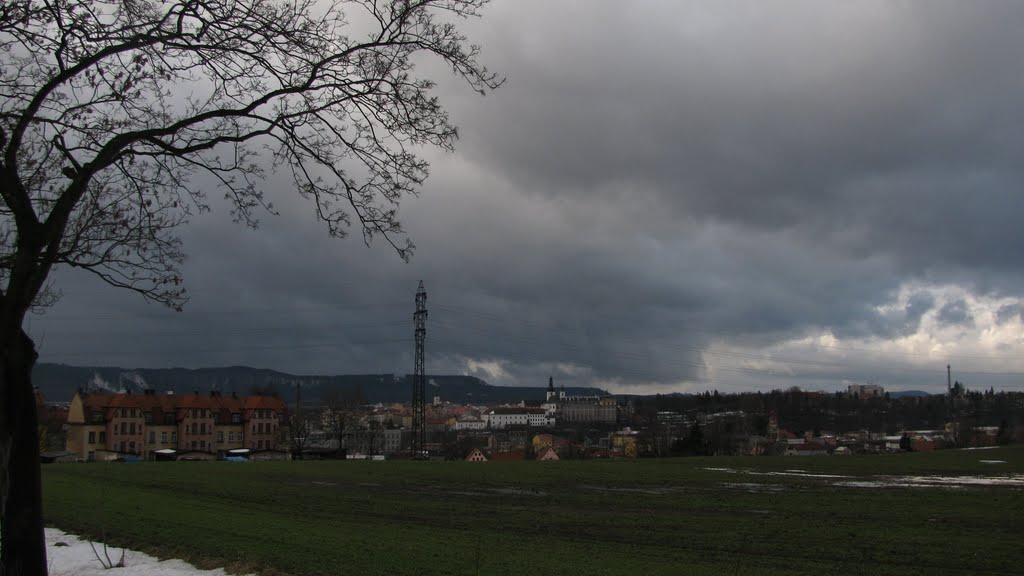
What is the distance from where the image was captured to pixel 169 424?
10581 cm

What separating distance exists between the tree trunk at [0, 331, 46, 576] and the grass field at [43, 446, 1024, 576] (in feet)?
14.2

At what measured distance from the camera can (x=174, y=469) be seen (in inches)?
2003

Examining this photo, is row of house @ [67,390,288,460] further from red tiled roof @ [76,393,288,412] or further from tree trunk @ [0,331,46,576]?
tree trunk @ [0,331,46,576]

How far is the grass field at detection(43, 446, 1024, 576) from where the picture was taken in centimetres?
1706

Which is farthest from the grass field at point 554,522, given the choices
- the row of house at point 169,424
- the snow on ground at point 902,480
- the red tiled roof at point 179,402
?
the red tiled roof at point 179,402

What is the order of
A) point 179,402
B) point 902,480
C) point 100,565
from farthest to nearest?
point 179,402 → point 902,480 → point 100,565

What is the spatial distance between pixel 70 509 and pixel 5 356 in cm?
1740

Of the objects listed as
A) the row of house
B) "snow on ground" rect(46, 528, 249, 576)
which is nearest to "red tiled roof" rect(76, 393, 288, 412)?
the row of house

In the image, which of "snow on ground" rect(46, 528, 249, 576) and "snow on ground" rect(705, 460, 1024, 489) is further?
"snow on ground" rect(705, 460, 1024, 489)

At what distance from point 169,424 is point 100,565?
97591 mm

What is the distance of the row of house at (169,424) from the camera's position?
99.1 meters

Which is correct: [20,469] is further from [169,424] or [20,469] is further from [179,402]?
[179,402]

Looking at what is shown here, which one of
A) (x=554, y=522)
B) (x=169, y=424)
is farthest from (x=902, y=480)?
(x=169, y=424)

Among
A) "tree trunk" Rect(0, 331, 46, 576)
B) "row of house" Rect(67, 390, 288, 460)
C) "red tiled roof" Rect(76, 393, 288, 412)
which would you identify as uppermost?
"tree trunk" Rect(0, 331, 46, 576)
